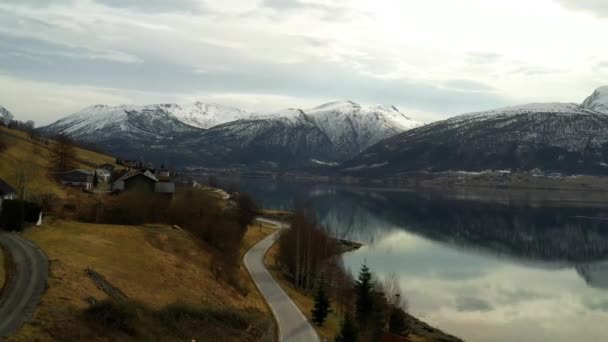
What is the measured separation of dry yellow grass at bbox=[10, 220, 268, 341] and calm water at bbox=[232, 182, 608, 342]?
24230 millimetres

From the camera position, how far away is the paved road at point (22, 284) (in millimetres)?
25609

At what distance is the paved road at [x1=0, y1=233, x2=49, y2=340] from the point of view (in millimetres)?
25609

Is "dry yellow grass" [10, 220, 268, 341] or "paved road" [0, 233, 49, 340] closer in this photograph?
"paved road" [0, 233, 49, 340]

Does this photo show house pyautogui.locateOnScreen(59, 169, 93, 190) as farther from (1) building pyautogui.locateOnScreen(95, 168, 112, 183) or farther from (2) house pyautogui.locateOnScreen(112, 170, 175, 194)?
(1) building pyautogui.locateOnScreen(95, 168, 112, 183)

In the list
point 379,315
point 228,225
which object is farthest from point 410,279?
point 379,315

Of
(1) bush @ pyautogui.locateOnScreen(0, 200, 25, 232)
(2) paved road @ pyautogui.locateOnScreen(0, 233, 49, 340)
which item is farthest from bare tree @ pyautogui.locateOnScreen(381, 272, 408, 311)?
(1) bush @ pyautogui.locateOnScreen(0, 200, 25, 232)

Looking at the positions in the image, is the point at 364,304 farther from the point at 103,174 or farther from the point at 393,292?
the point at 103,174

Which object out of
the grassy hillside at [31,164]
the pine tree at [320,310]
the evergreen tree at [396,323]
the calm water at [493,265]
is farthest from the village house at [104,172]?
the evergreen tree at [396,323]

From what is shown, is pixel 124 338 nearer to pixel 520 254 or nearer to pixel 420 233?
pixel 520 254

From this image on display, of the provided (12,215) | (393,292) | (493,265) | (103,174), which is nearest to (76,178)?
(103,174)

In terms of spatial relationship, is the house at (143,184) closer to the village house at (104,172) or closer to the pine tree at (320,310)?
the village house at (104,172)

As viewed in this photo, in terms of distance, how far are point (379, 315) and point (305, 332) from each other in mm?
7649

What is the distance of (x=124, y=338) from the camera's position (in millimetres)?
27672

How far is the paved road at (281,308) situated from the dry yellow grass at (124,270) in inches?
51.2
